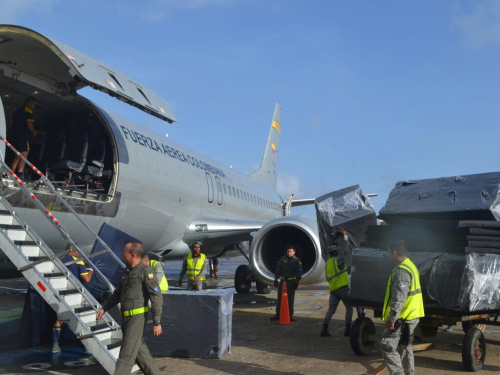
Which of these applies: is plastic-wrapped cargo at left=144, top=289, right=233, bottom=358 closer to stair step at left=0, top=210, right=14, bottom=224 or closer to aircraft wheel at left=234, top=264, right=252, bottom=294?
stair step at left=0, top=210, right=14, bottom=224

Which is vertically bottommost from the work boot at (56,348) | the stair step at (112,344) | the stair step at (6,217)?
the work boot at (56,348)

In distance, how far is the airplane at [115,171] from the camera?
24.8ft

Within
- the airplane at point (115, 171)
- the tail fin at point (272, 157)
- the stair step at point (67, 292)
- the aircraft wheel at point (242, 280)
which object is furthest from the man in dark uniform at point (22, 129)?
the tail fin at point (272, 157)

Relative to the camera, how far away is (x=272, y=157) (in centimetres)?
2577

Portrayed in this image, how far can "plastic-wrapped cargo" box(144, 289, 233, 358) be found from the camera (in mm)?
6230

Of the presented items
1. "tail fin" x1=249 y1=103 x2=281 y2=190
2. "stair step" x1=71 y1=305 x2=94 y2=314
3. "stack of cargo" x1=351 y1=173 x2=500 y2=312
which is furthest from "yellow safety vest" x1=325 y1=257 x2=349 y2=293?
"tail fin" x1=249 y1=103 x2=281 y2=190

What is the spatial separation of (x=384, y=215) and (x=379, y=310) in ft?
3.89

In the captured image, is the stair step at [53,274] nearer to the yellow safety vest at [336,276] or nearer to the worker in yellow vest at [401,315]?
the yellow safety vest at [336,276]

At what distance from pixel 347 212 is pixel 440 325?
2.15 meters

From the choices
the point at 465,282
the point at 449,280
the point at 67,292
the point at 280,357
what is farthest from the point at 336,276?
the point at 67,292

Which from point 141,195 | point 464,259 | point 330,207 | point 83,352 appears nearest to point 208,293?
point 83,352

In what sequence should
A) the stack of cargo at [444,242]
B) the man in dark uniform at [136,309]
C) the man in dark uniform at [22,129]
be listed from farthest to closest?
the man in dark uniform at [22,129] → the stack of cargo at [444,242] → the man in dark uniform at [136,309]

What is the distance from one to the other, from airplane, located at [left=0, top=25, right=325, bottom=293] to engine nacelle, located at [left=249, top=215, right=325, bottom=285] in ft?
0.07

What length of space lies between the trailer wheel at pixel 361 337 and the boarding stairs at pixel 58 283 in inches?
100
